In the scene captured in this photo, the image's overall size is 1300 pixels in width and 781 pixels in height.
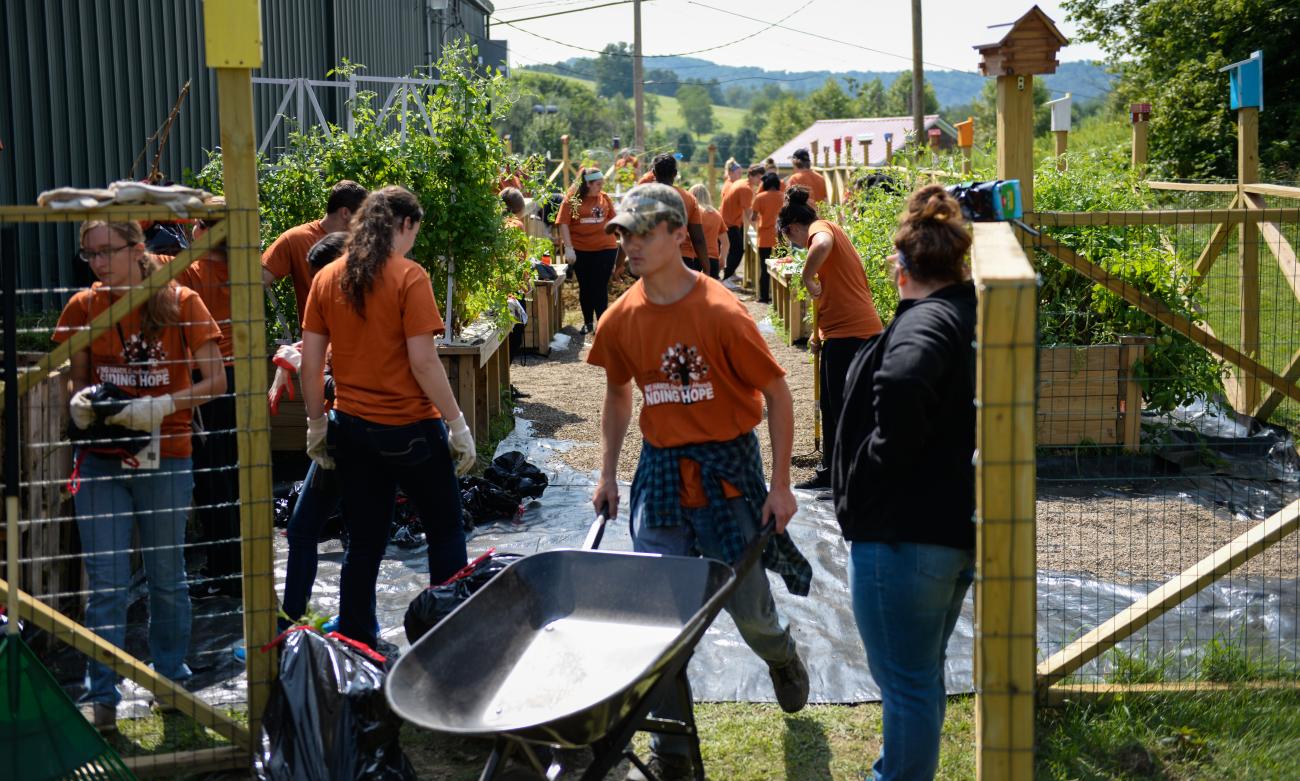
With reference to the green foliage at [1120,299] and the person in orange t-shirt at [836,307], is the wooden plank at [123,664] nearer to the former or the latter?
the person in orange t-shirt at [836,307]

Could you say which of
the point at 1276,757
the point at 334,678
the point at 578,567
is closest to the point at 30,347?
the point at 334,678

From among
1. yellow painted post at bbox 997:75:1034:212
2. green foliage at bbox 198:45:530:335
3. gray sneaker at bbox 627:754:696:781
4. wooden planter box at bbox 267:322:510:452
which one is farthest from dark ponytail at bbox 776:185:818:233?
gray sneaker at bbox 627:754:696:781

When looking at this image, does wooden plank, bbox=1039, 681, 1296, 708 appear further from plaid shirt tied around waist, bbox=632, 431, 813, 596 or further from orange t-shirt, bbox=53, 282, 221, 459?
orange t-shirt, bbox=53, 282, 221, 459

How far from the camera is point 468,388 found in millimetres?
7840

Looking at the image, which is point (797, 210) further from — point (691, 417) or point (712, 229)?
point (712, 229)

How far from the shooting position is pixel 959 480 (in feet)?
10.2

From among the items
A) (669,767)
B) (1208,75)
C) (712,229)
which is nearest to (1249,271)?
(669,767)

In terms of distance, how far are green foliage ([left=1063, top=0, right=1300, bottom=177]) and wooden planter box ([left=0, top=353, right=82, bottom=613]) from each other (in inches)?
669

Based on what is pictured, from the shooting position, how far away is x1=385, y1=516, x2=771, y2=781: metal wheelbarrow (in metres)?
2.91

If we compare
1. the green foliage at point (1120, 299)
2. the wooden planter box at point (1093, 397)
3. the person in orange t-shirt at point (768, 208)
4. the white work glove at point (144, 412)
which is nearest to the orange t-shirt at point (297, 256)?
the white work glove at point (144, 412)

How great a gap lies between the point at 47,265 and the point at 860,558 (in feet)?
25.2

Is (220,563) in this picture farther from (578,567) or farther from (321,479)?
(578,567)

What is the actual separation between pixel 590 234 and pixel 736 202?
5.20 meters

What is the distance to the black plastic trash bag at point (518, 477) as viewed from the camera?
705cm
